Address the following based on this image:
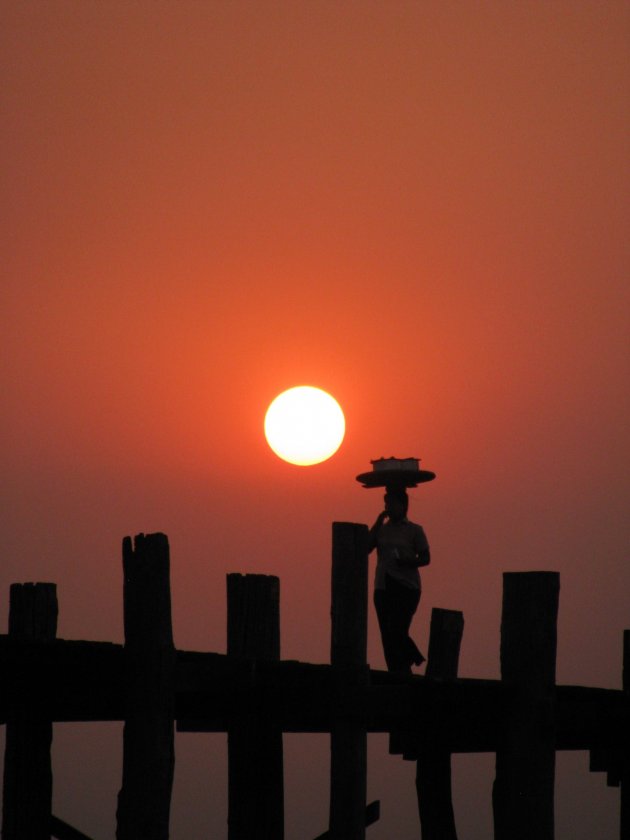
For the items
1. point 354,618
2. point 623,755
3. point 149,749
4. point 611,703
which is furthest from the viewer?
point 623,755

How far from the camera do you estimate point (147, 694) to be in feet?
28.4

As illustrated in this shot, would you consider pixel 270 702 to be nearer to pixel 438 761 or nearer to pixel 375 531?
pixel 438 761

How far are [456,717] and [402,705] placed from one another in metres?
0.54

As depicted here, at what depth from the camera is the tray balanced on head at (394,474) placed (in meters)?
11.8

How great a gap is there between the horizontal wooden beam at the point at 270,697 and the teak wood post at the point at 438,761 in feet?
0.52

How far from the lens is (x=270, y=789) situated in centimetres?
971

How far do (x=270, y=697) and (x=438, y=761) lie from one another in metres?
1.72

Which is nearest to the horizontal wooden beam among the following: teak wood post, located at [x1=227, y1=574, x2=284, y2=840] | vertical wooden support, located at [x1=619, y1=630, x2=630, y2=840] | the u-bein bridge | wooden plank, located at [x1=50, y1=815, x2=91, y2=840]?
the u-bein bridge

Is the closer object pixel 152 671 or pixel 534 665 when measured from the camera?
pixel 152 671

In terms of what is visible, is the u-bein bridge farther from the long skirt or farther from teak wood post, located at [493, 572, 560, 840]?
the long skirt

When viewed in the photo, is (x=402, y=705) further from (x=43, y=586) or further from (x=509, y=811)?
(x=43, y=586)

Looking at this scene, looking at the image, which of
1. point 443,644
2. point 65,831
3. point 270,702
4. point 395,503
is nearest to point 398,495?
point 395,503

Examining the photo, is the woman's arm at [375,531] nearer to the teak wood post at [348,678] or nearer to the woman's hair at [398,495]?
the woman's hair at [398,495]

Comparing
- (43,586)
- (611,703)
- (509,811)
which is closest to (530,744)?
(509,811)
